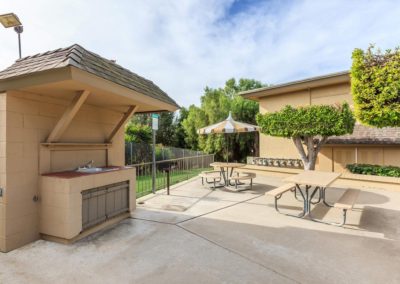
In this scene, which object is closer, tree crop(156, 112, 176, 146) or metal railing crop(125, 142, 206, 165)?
metal railing crop(125, 142, 206, 165)

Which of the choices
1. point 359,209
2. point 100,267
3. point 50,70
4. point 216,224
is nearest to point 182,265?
point 100,267

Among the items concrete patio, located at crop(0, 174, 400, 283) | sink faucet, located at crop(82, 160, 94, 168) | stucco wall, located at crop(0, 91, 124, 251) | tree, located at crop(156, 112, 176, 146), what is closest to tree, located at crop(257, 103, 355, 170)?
concrete patio, located at crop(0, 174, 400, 283)

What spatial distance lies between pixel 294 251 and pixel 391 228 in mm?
2522

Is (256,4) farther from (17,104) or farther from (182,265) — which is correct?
(182,265)

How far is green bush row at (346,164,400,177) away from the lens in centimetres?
829

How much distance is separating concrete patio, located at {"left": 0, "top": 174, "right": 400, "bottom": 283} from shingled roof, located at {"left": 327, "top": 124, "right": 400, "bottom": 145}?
601 cm

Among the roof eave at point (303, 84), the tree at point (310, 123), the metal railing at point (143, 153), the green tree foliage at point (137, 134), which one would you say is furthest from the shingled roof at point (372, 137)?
the green tree foliage at point (137, 134)

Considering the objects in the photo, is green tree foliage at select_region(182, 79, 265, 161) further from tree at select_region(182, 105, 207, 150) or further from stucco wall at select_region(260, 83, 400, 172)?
stucco wall at select_region(260, 83, 400, 172)

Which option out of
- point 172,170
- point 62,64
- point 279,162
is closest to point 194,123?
point 279,162

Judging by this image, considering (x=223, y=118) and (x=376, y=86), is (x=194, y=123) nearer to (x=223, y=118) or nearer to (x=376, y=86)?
(x=223, y=118)

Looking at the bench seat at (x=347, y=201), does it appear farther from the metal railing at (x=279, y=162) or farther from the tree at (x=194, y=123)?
the tree at (x=194, y=123)

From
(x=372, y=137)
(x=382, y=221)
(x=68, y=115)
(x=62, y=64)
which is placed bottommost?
(x=382, y=221)

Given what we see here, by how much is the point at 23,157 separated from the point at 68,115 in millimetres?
946

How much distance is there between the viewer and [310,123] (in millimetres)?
9211
